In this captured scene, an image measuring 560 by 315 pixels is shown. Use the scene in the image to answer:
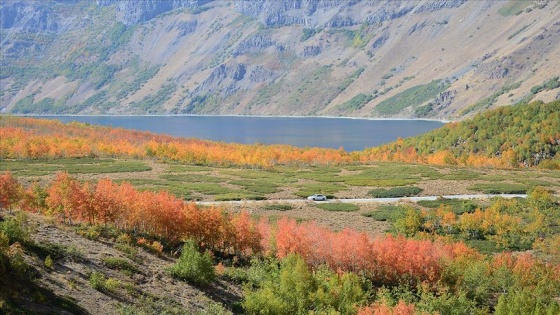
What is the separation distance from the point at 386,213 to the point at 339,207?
7.98 metres

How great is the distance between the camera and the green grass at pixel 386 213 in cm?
7975

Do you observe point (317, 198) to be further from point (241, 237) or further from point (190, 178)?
point (241, 237)

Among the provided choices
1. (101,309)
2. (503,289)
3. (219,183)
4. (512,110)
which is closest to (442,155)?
(512,110)

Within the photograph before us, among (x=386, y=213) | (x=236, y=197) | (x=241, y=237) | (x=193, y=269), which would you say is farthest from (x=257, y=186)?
(x=193, y=269)

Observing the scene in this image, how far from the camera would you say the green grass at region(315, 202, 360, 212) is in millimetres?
87688

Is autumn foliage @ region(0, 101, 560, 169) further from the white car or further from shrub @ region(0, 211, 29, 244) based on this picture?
shrub @ region(0, 211, 29, 244)

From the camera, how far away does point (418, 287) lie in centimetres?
5338

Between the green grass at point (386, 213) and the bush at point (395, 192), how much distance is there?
913 centimetres

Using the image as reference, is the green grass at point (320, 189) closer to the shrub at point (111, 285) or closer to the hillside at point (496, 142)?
the hillside at point (496, 142)

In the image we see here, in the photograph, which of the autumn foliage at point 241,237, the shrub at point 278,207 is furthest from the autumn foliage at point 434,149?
the autumn foliage at point 241,237

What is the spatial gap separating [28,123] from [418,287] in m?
180

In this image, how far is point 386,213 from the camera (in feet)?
276

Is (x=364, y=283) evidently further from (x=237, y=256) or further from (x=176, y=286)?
(x=176, y=286)

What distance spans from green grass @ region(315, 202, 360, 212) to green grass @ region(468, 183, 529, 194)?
25.5 m
